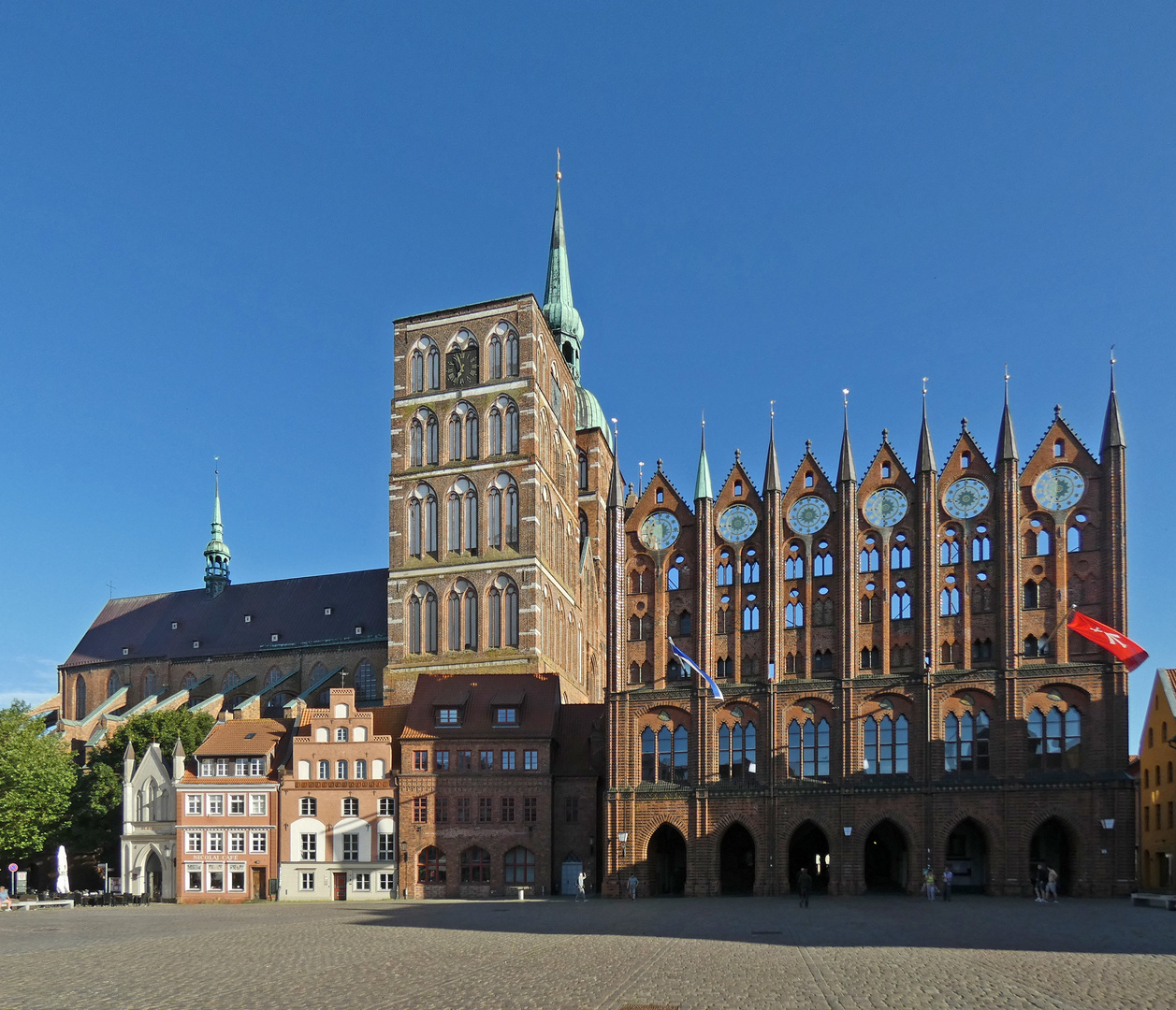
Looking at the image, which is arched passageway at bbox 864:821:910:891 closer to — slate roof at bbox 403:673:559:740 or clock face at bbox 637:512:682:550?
clock face at bbox 637:512:682:550

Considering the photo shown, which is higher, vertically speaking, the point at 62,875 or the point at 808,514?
the point at 808,514

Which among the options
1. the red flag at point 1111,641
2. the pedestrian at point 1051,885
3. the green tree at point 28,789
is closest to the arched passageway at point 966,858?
the pedestrian at point 1051,885

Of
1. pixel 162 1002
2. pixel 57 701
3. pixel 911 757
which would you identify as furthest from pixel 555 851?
pixel 57 701

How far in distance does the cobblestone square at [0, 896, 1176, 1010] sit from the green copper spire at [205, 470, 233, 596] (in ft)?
204

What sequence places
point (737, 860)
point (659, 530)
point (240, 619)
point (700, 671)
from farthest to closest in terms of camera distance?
point (240, 619)
point (737, 860)
point (659, 530)
point (700, 671)

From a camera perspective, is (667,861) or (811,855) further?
(811,855)

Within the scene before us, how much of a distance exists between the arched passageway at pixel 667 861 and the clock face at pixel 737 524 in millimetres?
14559

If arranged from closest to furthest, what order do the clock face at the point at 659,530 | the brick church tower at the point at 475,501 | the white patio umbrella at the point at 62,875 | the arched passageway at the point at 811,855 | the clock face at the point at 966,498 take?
the clock face at the point at 966,498
the arched passageway at the point at 811,855
the clock face at the point at 659,530
the white patio umbrella at the point at 62,875
the brick church tower at the point at 475,501

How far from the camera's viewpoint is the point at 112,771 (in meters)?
78.1

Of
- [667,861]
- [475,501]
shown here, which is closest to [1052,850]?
[667,861]

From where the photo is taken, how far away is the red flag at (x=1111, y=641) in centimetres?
5259

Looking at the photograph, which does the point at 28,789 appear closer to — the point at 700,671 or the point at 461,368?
the point at 461,368

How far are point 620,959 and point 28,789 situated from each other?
52.7m

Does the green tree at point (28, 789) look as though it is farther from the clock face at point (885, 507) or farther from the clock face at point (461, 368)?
the clock face at point (885, 507)
